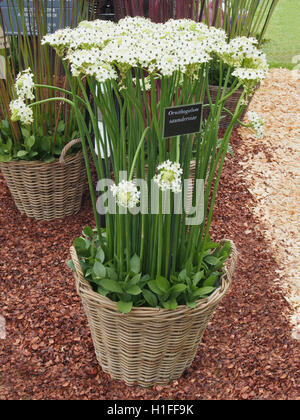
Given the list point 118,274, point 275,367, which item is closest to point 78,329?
point 118,274

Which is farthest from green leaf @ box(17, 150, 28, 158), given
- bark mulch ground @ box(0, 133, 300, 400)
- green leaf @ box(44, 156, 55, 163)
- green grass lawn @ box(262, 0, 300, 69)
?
green grass lawn @ box(262, 0, 300, 69)

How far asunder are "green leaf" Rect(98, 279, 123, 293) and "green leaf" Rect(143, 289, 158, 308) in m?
0.08

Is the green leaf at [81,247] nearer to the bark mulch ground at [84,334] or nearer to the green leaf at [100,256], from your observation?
the green leaf at [100,256]

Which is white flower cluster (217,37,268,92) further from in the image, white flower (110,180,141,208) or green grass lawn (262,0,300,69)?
green grass lawn (262,0,300,69)

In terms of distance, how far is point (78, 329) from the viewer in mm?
1849

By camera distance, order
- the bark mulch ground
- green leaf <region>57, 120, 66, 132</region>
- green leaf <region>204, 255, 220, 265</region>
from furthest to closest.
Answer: green leaf <region>57, 120, 66, 132</region> < the bark mulch ground < green leaf <region>204, 255, 220, 265</region>

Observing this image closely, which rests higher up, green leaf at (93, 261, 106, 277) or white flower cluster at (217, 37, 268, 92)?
white flower cluster at (217, 37, 268, 92)

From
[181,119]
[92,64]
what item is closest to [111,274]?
[181,119]

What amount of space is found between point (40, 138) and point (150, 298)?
117 cm

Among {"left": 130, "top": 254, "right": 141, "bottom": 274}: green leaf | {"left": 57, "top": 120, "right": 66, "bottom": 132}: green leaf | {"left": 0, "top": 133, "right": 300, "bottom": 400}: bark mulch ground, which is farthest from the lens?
{"left": 57, "top": 120, "right": 66, "bottom": 132}: green leaf

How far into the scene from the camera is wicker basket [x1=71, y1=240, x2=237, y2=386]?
1355 millimetres

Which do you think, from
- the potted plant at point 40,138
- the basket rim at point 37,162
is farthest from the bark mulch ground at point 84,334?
the basket rim at point 37,162

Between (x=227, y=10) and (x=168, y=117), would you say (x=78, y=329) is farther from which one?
(x=227, y=10)

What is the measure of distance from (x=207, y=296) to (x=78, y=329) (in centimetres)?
64
